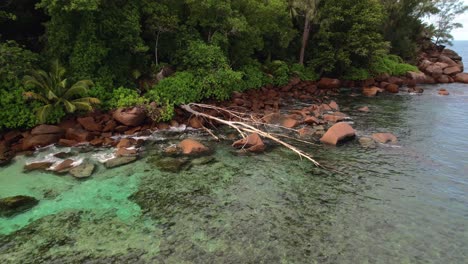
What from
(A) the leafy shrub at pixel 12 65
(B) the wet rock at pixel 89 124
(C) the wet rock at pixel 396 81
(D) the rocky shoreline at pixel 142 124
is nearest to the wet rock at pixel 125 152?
(D) the rocky shoreline at pixel 142 124

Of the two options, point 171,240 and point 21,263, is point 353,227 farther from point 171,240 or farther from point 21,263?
point 21,263

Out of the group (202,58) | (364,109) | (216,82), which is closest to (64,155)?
(216,82)

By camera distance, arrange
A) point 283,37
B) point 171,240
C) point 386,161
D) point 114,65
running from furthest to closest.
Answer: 1. point 283,37
2. point 114,65
3. point 386,161
4. point 171,240

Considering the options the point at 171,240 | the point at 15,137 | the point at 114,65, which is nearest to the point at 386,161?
the point at 171,240

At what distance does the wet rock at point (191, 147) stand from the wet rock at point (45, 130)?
5555mm

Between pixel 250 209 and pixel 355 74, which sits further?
pixel 355 74

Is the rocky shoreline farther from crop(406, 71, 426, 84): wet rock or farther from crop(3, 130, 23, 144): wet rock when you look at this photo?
crop(406, 71, 426, 84): wet rock

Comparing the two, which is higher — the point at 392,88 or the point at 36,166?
the point at 392,88

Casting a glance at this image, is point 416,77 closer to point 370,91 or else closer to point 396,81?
point 396,81

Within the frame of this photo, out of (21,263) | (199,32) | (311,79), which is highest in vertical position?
(199,32)

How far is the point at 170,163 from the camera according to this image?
43.4 feet

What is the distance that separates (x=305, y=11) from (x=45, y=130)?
74.0ft

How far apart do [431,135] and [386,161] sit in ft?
19.0

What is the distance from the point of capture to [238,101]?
21250 mm
